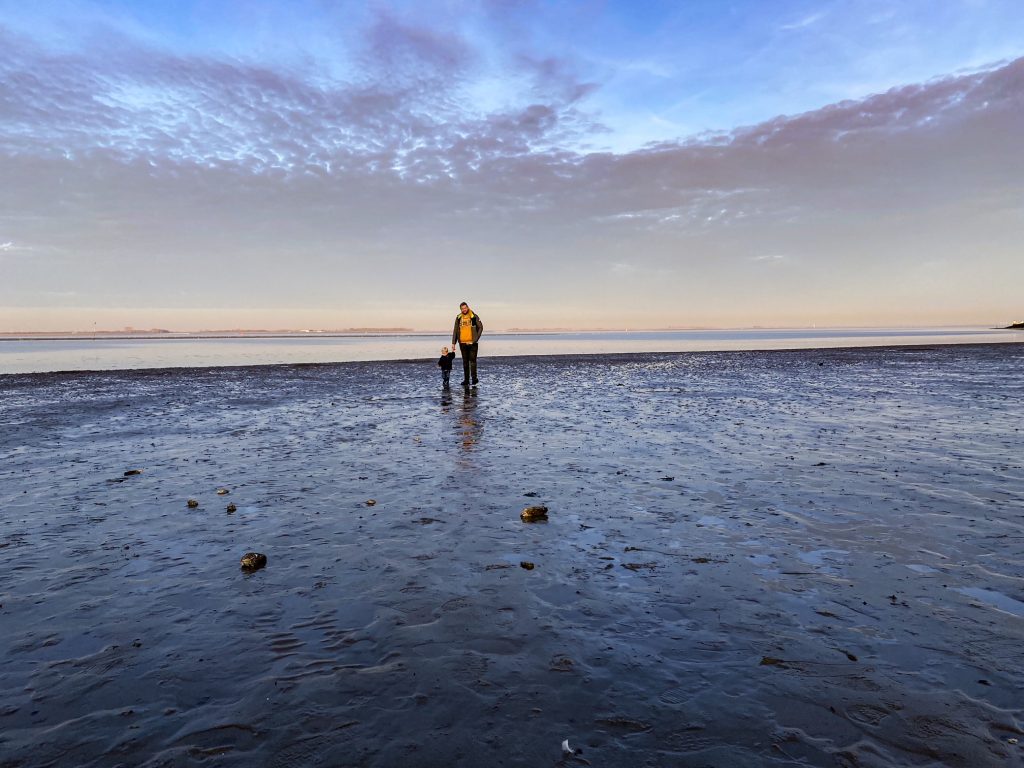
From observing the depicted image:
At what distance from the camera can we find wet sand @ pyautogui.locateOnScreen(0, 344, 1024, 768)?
3.72 meters

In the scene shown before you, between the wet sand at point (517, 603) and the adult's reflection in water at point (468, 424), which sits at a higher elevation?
the wet sand at point (517, 603)

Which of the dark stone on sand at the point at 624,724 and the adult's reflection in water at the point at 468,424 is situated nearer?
the dark stone on sand at the point at 624,724

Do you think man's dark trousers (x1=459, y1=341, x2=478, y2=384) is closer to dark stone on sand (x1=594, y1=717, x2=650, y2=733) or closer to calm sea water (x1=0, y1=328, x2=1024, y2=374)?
dark stone on sand (x1=594, y1=717, x2=650, y2=733)

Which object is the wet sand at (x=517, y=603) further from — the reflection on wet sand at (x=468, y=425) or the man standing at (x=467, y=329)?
the man standing at (x=467, y=329)

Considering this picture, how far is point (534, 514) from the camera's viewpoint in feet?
26.5

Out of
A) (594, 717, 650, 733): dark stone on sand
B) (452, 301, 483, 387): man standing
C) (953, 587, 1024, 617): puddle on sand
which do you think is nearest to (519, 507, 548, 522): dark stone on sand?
(594, 717, 650, 733): dark stone on sand

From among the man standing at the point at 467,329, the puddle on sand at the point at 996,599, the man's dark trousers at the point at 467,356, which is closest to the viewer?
the puddle on sand at the point at 996,599

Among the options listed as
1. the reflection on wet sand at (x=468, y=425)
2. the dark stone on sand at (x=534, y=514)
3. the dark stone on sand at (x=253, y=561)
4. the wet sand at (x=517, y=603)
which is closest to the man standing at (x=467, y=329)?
the reflection on wet sand at (x=468, y=425)

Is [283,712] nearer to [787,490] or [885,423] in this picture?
[787,490]

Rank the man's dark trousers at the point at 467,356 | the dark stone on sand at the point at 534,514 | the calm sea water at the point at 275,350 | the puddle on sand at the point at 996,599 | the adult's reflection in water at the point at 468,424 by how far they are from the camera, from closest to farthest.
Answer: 1. the puddle on sand at the point at 996,599
2. the dark stone on sand at the point at 534,514
3. the adult's reflection in water at the point at 468,424
4. the man's dark trousers at the point at 467,356
5. the calm sea water at the point at 275,350

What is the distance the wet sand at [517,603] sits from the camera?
3723mm

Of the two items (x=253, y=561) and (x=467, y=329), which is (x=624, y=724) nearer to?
(x=253, y=561)

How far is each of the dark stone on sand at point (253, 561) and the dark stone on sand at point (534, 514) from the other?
127 inches

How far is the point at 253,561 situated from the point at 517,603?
294cm
